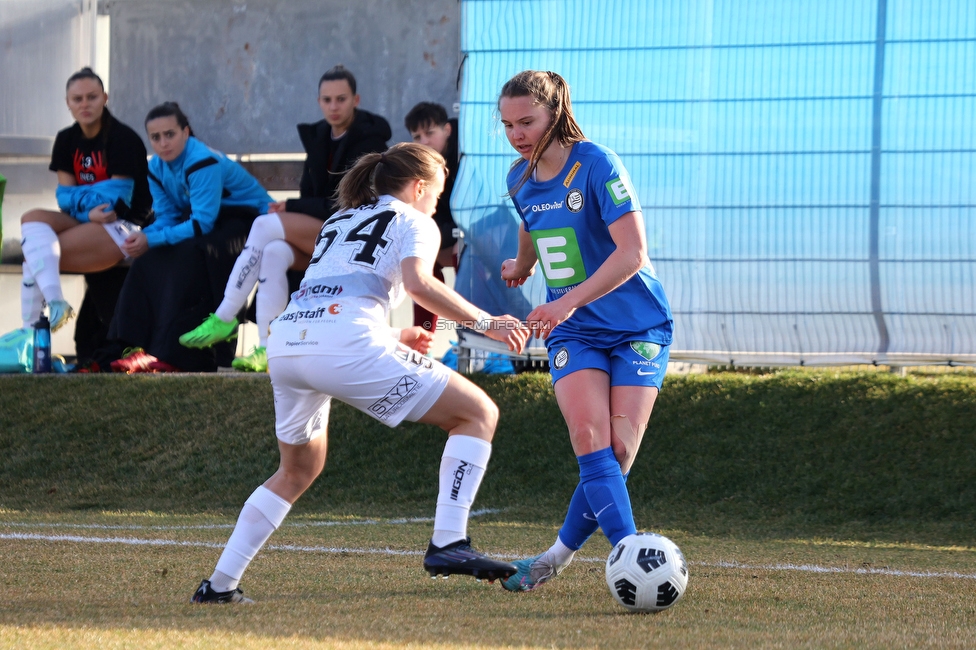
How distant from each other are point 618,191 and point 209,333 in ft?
15.2

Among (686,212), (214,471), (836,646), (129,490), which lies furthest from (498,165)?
(836,646)

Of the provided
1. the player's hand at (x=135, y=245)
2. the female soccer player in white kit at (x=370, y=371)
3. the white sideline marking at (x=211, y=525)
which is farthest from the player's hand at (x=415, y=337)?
the player's hand at (x=135, y=245)

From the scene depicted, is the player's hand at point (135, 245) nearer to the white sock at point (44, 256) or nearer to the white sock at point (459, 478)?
the white sock at point (44, 256)

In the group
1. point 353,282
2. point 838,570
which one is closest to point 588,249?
point 353,282

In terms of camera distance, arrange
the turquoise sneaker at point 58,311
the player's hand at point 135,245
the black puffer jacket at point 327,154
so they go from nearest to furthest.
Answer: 1. the black puffer jacket at point 327,154
2. the turquoise sneaker at point 58,311
3. the player's hand at point 135,245

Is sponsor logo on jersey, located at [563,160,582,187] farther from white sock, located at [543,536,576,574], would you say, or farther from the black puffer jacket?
the black puffer jacket

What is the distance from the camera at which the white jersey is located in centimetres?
358

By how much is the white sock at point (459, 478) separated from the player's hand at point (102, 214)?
5.41 metres

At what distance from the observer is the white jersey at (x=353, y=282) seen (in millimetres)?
3582

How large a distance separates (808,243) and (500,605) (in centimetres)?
377

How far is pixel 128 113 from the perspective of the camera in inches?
421

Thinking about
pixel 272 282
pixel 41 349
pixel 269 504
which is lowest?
pixel 41 349

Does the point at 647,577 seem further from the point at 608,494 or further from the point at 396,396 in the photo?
the point at 396,396

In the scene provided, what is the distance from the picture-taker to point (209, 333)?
7.77 meters
